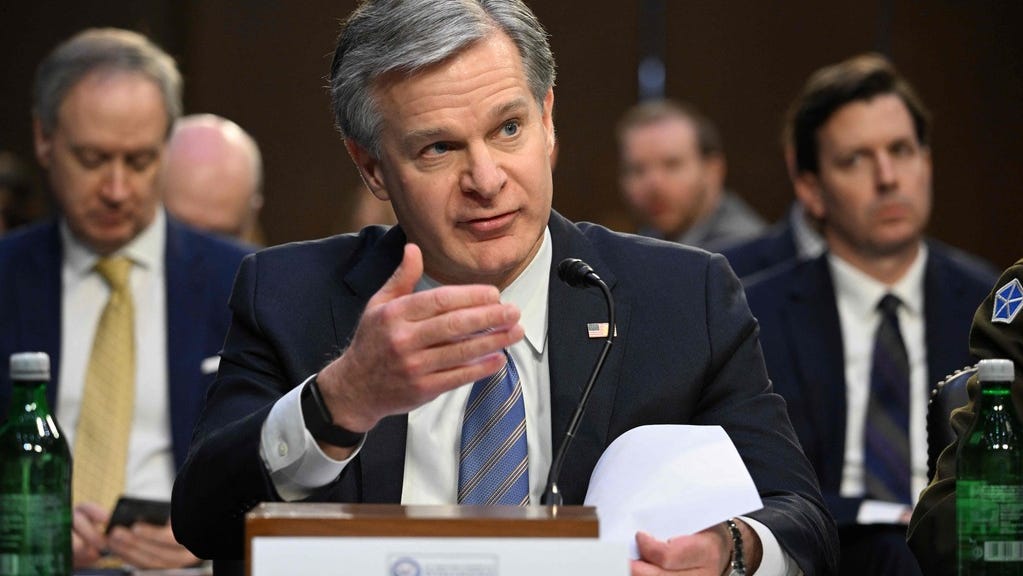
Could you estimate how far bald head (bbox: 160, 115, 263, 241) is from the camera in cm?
Result: 571

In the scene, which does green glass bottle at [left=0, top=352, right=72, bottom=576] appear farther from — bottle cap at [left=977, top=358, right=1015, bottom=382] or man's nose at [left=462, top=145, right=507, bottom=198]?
bottle cap at [left=977, top=358, right=1015, bottom=382]

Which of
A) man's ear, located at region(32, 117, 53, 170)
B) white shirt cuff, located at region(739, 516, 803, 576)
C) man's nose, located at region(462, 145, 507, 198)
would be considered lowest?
white shirt cuff, located at region(739, 516, 803, 576)

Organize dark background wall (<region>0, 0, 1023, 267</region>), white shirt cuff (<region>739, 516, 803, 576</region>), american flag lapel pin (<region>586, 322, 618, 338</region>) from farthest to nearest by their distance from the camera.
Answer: dark background wall (<region>0, 0, 1023, 267</region>)
american flag lapel pin (<region>586, 322, 618, 338</region>)
white shirt cuff (<region>739, 516, 803, 576</region>)

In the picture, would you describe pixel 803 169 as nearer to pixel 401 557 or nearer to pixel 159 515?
pixel 159 515

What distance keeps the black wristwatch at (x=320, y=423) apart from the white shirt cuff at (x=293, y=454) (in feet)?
0.03

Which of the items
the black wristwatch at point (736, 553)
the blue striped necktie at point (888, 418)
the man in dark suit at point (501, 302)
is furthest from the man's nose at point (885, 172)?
the black wristwatch at point (736, 553)

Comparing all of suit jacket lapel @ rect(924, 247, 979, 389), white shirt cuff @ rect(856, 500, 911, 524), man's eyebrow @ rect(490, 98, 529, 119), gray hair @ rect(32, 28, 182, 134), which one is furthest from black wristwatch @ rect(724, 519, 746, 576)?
gray hair @ rect(32, 28, 182, 134)

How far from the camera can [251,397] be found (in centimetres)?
221

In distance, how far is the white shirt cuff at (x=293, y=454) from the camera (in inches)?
73.4

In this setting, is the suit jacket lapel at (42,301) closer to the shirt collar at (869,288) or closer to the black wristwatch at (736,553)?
the shirt collar at (869,288)

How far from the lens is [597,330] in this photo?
2.27m

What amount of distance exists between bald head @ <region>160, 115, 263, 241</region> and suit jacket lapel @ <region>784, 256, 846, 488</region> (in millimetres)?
2512

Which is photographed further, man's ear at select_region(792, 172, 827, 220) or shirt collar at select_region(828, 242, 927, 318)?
man's ear at select_region(792, 172, 827, 220)

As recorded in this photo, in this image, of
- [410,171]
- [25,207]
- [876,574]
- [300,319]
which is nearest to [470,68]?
[410,171]
